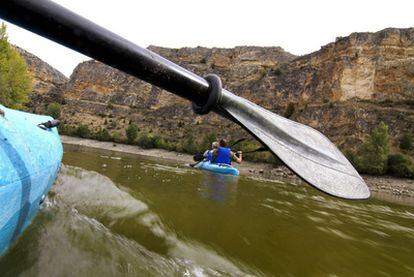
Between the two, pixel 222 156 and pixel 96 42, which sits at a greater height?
pixel 96 42

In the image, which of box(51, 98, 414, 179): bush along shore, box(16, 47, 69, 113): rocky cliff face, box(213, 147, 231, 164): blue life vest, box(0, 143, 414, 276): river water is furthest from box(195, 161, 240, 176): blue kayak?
box(16, 47, 69, 113): rocky cliff face

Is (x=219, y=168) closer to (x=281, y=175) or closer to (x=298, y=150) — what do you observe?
(x=298, y=150)

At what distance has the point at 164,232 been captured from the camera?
3.66m

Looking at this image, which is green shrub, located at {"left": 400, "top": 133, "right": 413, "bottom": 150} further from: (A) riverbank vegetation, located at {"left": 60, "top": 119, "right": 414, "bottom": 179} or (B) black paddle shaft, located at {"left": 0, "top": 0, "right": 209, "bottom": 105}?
(B) black paddle shaft, located at {"left": 0, "top": 0, "right": 209, "bottom": 105}

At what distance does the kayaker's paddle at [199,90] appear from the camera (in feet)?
2.76

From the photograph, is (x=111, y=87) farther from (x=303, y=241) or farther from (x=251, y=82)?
(x=303, y=241)

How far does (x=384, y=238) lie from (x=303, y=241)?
1.99 meters

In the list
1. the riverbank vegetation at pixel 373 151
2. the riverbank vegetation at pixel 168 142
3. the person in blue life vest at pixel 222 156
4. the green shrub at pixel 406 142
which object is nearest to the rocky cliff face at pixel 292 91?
the green shrub at pixel 406 142

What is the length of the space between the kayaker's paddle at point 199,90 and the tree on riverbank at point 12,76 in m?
28.2

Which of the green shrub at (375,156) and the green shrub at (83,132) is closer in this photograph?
the green shrub at (375,156)

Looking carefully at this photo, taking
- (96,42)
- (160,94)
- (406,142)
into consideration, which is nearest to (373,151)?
(406,142)

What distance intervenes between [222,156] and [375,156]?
2396 cm

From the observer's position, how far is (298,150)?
1389 millimetres

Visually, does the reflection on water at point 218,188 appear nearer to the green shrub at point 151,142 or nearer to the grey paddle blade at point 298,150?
the grey paddle blade at point 298,150
